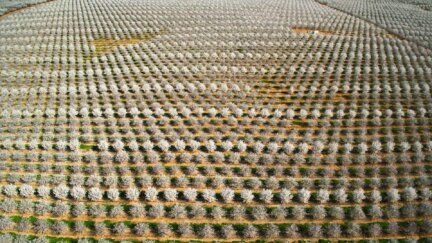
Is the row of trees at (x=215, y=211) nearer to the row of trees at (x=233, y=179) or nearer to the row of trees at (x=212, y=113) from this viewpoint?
the row of trees at (x=233, y=179)

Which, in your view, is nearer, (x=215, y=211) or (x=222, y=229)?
(x=222, y=229)

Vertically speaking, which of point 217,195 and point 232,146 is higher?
point 232,146

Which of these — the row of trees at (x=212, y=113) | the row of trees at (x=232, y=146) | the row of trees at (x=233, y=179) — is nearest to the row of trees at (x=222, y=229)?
the row of trees at (x=233, y=179)

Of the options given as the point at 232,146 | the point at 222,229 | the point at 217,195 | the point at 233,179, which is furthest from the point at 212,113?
the point at 222,229

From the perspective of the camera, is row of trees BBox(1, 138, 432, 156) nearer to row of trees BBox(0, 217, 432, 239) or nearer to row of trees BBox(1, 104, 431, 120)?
row of trees BBox(1, 104, 431, 120)

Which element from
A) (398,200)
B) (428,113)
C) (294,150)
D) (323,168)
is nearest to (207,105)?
(294,150)

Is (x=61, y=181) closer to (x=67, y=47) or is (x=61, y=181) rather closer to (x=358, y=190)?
(x=358, y=190)

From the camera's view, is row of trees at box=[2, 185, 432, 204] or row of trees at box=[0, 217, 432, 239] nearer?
row of trees at box=[0, 217, 432, 239]

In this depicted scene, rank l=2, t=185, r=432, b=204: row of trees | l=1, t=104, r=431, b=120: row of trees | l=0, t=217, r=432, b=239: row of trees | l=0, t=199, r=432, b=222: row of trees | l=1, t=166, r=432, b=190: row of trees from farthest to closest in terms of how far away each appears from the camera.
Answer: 1. l=1, t=104, r=431, b=120: row of trees
2. l=1, t=166, r=432, b=190: row of trees
3. l=2, t=185, r=432, b=204: row of trees
4. l=0, t=199, r=432, b=222: row of trees
5. l=0, t=217, r=432, b=239: row of trees

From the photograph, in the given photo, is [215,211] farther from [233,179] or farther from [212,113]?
[212,113]

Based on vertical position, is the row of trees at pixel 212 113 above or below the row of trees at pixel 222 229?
above

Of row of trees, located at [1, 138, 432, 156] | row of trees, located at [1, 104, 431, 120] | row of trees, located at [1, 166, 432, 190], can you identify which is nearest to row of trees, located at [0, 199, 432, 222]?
row of trees, located at [1, 166, 432, 190]
